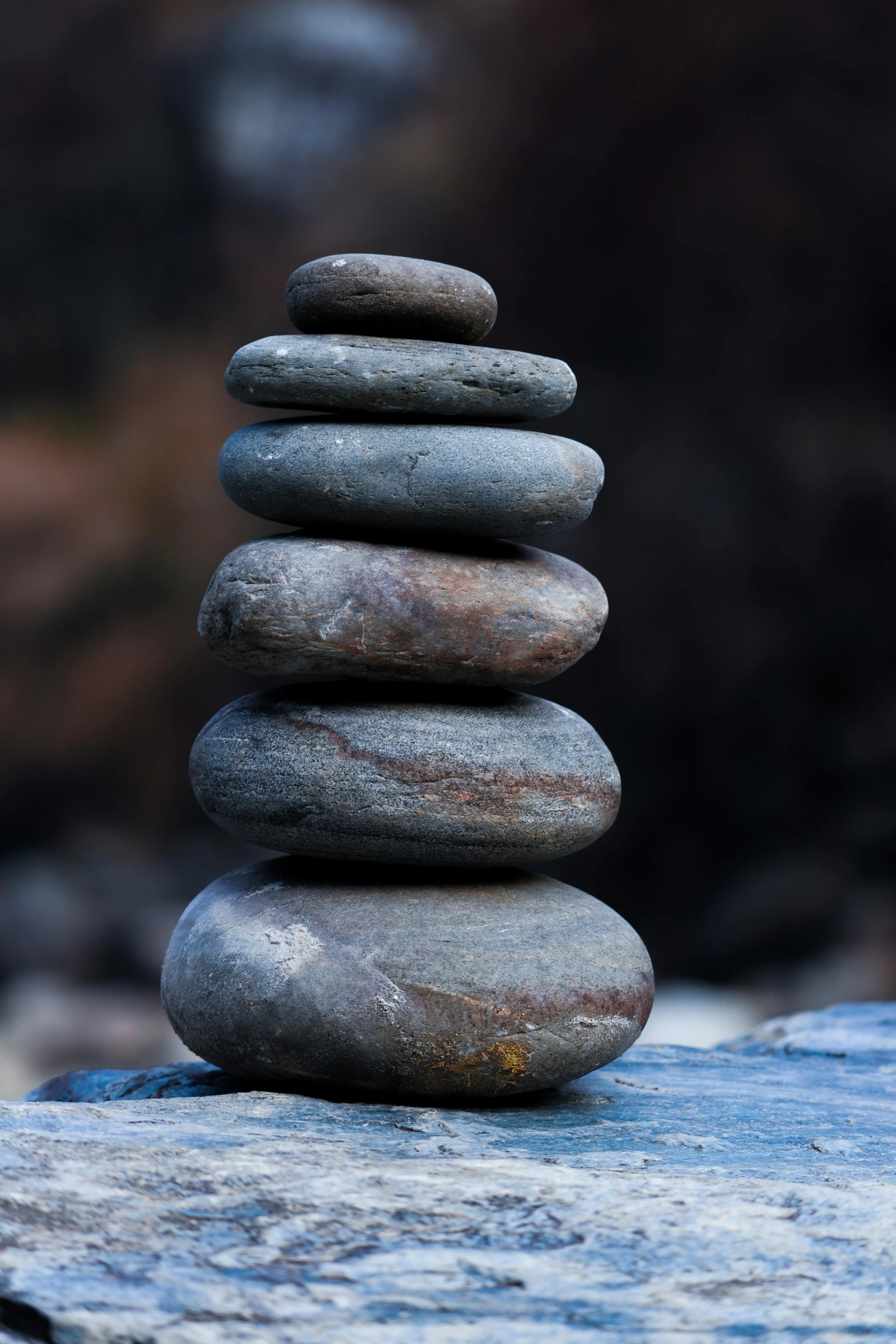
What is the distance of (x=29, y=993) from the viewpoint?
37.7 ft

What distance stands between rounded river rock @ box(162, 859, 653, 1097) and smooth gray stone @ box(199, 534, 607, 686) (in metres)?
0.70

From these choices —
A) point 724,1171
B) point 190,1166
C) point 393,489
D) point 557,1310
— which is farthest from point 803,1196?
point 393,489

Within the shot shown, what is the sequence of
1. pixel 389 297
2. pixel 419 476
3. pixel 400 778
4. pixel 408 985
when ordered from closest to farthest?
pixel 408 985 → pixel 400 778 → pixel 419 476 → pixel 389 297

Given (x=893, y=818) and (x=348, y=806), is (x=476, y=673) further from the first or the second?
(x=893, y=818)

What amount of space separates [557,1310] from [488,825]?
1.69m

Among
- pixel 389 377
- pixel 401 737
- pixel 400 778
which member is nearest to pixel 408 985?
pixel 400 778

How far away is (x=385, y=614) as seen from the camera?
13.1 ft

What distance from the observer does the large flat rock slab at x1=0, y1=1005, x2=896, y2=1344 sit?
7.81 feet

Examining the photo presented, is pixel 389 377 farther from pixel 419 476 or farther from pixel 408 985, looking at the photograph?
pixel 408 985

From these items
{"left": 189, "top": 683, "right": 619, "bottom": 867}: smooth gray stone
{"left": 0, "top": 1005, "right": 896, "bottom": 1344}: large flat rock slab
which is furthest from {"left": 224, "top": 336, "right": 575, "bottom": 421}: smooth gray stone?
{"left": 0, "top": 1005, "right": 896, "bottom": 1344}: large flat rock slab

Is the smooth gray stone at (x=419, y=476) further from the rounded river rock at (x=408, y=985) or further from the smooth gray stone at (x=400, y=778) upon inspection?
the rounded river rock at (x=408, y=985)

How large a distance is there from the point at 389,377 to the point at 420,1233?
2478 mm

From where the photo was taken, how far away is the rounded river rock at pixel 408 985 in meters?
3.76

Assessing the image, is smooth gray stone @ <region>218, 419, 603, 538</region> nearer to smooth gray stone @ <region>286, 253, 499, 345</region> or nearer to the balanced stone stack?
the balanced stone stack
